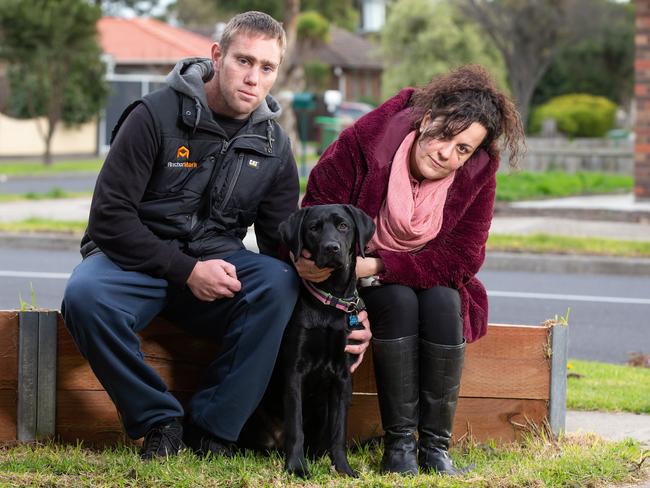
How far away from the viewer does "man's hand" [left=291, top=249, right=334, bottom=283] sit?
4.16 meters

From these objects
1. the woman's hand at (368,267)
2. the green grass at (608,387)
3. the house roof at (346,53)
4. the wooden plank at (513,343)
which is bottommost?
the green grass at (608,387)

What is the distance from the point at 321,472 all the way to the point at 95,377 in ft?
3.34

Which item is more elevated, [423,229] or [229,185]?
[229,185]

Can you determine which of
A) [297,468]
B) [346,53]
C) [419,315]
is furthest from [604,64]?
[297,468]

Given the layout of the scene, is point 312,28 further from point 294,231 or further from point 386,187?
point 294,231

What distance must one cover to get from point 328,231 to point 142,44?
1625 inches

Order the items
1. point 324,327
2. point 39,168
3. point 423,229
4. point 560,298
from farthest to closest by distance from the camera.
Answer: point 39,168 → point 560,298 → point 423,229 → point 324,327

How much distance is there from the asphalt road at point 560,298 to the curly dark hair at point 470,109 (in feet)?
9.98

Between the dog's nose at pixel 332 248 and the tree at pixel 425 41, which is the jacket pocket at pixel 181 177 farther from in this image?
the tree at pixel 425 41

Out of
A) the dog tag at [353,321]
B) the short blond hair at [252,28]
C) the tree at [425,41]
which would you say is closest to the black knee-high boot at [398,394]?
the dog tag at [353,321]

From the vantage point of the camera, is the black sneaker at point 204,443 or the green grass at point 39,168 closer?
the black sneaker at point 204,443

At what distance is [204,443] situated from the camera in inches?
168

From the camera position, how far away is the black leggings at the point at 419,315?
13.8 ft

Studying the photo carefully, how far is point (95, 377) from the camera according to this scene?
4.45 metres
